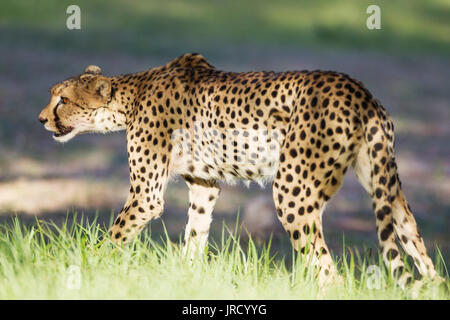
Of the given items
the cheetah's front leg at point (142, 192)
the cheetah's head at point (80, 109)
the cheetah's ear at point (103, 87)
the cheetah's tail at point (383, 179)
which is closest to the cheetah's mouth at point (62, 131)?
the cheetah's head at point (80, 109)

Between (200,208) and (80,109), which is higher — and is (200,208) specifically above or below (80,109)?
below

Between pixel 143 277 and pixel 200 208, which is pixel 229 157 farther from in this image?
pixel 143 277

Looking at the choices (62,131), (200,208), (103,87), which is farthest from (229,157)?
(62,131)

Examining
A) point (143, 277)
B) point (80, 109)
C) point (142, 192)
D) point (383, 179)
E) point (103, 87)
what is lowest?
point (143, 277)

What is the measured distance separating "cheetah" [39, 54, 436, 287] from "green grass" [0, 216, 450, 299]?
0.17 metres

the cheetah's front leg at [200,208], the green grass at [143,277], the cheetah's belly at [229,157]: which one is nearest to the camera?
the green grass at [143,277]

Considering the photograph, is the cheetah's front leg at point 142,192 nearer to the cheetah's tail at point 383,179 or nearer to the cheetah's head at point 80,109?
the cheetah's head at point 80,109

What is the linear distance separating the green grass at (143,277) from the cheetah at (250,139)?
17 cm

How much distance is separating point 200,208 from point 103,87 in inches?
51.5

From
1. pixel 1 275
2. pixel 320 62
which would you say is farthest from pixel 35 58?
pixel 1 275

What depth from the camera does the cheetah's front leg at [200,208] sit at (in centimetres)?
606

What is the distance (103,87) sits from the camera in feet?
20.1
